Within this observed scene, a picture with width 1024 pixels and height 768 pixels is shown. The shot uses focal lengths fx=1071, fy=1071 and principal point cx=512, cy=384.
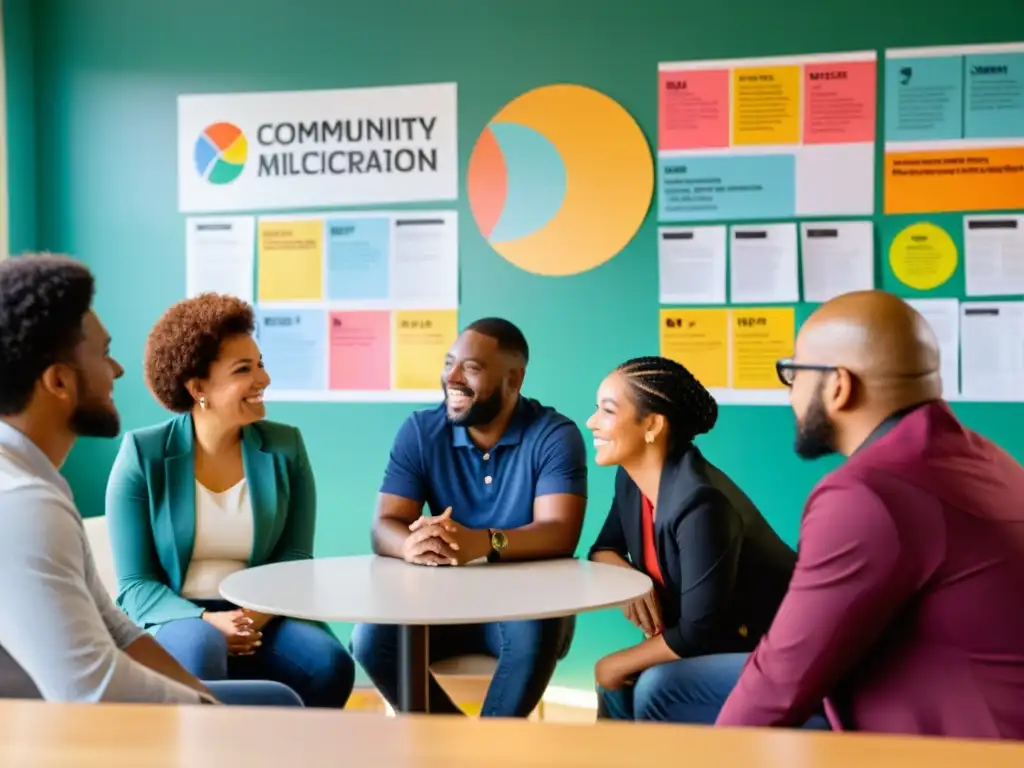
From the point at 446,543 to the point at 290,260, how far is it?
182cm

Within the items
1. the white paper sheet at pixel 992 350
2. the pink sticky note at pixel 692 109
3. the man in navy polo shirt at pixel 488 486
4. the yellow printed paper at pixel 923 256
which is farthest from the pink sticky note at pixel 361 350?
the white paper sheet at pixel 992 350

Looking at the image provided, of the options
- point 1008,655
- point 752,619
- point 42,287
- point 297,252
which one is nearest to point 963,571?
point 1008,655

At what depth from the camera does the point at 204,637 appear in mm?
2412

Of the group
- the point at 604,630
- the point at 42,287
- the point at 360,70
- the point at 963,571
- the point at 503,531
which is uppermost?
the point at 360,70

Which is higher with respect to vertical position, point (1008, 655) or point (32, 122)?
point (32, 122)

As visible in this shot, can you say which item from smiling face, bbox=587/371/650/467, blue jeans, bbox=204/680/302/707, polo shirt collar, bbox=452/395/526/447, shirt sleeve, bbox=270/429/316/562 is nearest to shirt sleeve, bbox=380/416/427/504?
polo shirt collar, bbox=452/395/526/447

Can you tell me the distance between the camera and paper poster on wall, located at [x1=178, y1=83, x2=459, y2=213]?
391cm

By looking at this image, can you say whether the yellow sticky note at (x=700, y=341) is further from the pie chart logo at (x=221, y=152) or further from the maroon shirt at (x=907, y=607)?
the maroon shirt at (x=907, y=607)

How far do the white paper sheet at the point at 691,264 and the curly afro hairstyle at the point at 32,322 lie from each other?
8.14ft

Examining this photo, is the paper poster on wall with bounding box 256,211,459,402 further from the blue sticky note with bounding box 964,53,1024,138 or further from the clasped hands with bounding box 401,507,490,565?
the blue sticky note with bounding box 964,53,1024,138

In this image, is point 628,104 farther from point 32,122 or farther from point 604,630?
point 32,122

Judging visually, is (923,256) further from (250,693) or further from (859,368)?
(250,693)

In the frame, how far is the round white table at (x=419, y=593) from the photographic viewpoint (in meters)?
2.04

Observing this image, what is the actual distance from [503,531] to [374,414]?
145 cm
